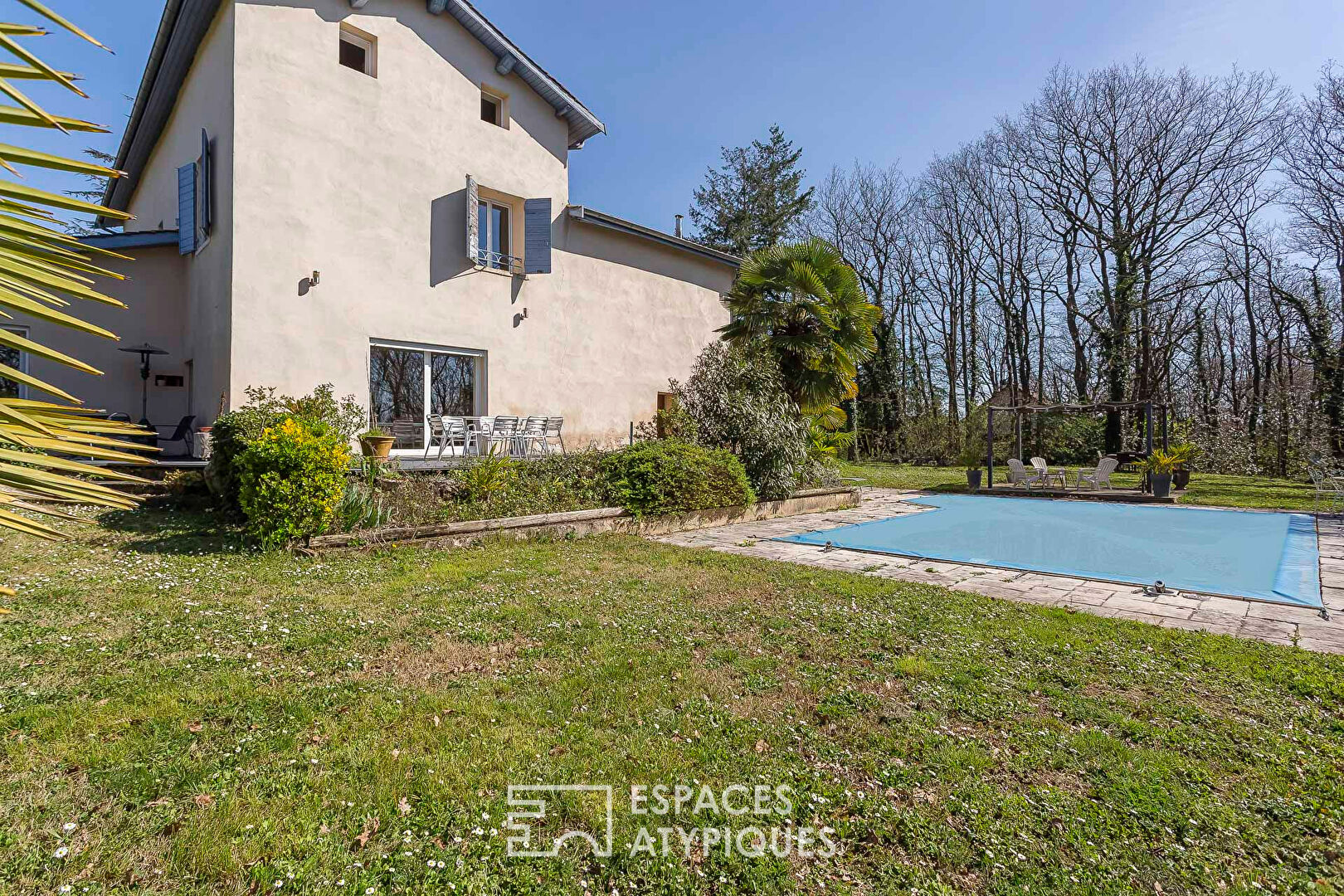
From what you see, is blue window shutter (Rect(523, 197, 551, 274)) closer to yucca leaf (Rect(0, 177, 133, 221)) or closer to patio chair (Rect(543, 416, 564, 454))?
patio chair (Rect(543, 416, 564, 454))

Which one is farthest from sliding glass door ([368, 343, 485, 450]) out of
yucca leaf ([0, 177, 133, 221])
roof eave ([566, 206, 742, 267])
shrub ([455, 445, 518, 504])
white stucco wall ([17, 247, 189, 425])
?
yucca leaf ([0, 177, 133, 221])

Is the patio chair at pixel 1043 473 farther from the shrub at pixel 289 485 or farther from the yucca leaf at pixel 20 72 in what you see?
the yucca leaf at pixel 20 72

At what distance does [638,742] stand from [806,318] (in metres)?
11.6

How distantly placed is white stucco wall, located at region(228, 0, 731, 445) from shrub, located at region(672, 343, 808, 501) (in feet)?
9.09

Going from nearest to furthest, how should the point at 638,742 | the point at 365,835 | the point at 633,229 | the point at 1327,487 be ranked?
the point at 365,835 → the point at 638,742 → the point at 633,229 → the point at 1327,487

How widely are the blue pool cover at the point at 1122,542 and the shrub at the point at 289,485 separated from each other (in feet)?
20.0

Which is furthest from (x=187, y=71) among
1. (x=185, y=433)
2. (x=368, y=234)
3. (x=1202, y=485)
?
(x=1202, y=485)

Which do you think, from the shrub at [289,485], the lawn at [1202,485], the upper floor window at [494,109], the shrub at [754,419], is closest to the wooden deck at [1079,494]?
the lawn at [1202,485]

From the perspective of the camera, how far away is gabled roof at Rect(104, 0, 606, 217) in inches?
443

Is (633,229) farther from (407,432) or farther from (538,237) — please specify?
(407,432)

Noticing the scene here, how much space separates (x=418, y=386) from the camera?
12047 millimetres

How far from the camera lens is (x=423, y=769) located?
3051 mm

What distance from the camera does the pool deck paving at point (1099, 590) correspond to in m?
5.36

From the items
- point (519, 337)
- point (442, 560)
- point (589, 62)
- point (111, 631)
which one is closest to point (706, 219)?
point (589, 62)
